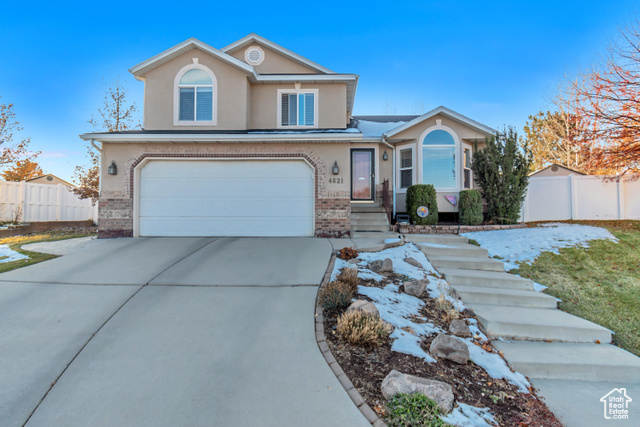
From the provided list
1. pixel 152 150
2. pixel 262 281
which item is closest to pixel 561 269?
pixel 262 281

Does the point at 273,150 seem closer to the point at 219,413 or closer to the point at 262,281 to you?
the point at 262,281

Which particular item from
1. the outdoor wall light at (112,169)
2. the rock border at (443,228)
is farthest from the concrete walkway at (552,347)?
the outdoor wall light at (112,169)

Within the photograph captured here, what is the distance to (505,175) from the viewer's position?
9.62 metres

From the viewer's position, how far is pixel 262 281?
5.08 metres

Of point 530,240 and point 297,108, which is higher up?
point 297,108

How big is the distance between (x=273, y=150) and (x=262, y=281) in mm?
4828

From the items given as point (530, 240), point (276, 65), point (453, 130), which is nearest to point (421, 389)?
point (530, 240)

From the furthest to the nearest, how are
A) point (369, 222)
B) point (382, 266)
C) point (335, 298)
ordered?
point (369, 222) < point (382, 266) < point (335, 298)

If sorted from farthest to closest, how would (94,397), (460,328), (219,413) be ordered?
(460,328), (94,397), (219,413)

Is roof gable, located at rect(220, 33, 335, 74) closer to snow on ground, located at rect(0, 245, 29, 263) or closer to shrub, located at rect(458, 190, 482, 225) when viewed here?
shrub, located at rect(458, 190, 482, 225)

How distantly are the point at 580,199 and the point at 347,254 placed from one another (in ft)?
33.6

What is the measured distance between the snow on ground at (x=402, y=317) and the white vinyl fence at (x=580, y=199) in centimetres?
931

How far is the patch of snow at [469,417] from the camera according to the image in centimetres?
239

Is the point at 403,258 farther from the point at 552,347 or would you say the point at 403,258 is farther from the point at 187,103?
the point at 187,103
